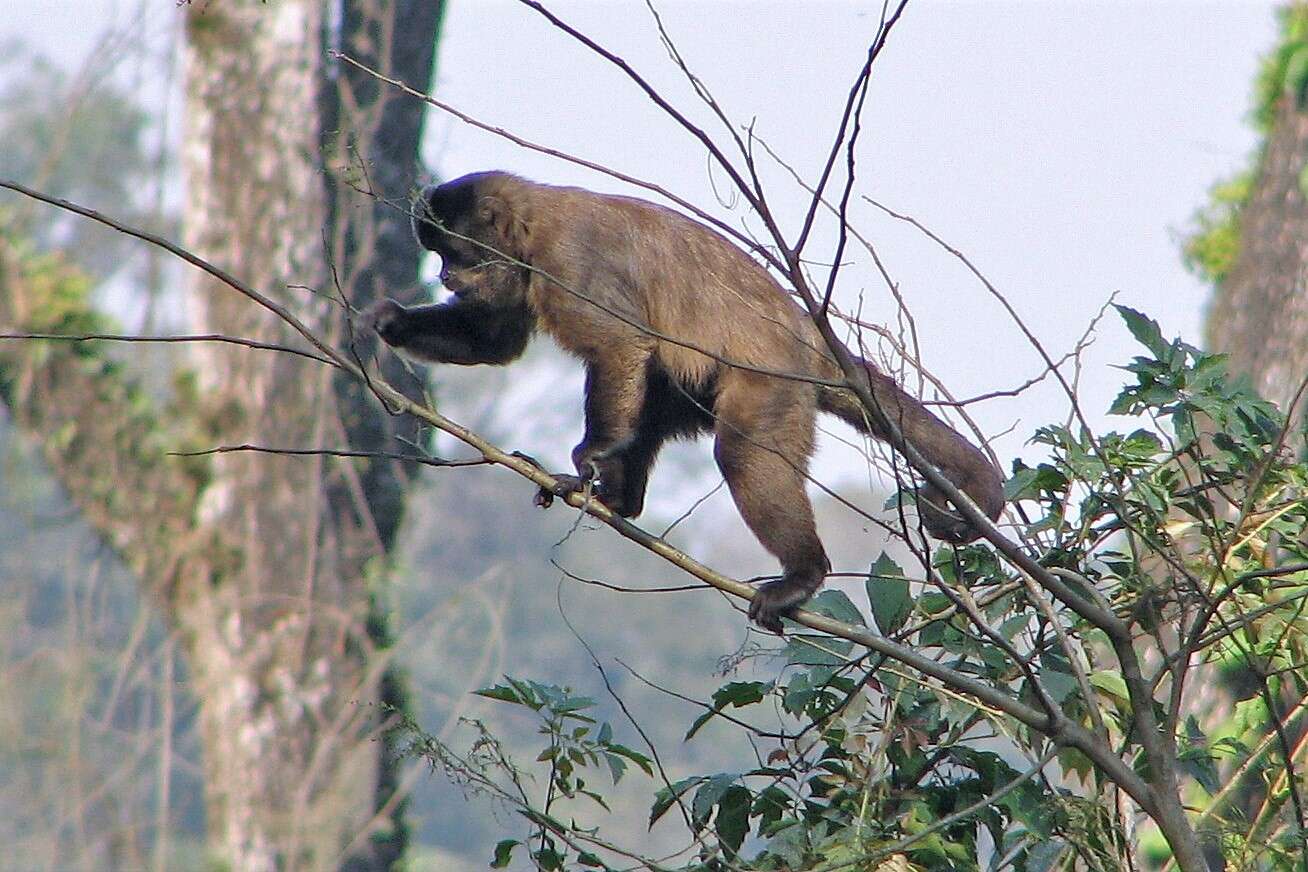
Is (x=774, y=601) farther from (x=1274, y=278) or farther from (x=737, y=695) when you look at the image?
(x=1274, y=278)

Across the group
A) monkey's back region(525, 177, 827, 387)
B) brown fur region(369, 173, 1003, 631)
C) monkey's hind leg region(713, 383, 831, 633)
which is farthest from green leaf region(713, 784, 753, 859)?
monkey's back region(525, 177, 827, 387)

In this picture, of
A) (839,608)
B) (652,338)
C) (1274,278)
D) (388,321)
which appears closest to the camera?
(839,608)

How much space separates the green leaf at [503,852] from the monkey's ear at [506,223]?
236cm

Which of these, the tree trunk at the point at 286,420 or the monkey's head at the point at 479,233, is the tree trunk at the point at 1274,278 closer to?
the monkey's head at the point at 479,233

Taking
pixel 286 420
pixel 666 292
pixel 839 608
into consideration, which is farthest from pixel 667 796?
pixel 286 420

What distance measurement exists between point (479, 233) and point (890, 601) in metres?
2.51

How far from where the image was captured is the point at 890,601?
2887mm

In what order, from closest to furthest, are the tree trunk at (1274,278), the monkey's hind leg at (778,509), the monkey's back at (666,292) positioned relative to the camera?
the monkey's hind leg at (778,509)
the monkey's back at (666,292)
the tree trunk at (1274,278)

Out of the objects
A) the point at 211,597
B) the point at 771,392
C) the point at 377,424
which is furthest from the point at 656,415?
the point at 211,597

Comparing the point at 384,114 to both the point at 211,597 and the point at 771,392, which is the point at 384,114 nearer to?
the point at 211,597

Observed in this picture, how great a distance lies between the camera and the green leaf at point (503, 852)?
9.27 ft

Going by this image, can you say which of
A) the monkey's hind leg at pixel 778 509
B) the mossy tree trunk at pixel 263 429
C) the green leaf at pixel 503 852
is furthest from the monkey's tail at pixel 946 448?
the mossy tree trunk at pixel 263 429

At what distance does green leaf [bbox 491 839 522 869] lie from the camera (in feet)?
9.27

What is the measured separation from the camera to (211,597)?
29.2 feet
